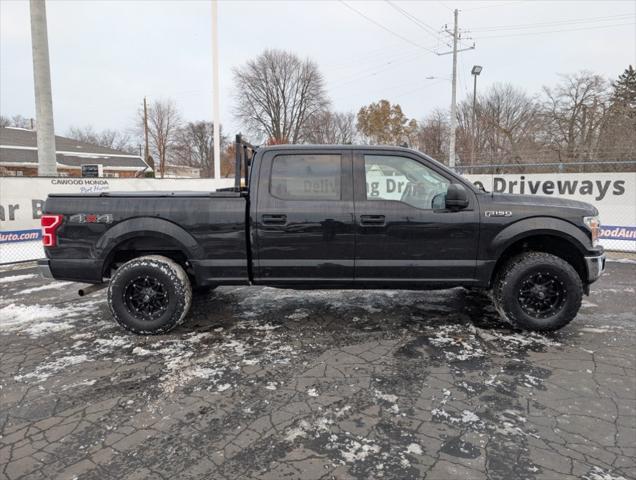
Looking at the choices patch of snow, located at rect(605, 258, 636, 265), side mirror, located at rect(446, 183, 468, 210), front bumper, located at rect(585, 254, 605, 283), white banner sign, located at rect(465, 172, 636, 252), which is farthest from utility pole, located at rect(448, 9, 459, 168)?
side mirror, located at rect(446, 183, 468, 210)

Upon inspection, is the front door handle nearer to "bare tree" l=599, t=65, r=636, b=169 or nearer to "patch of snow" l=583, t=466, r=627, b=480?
"patch of snow" l=583, t=466, r=627, b=480

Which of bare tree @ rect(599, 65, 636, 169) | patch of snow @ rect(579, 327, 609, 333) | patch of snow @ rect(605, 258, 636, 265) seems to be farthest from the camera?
bare tree @ rect(599, 65, 636, 169)

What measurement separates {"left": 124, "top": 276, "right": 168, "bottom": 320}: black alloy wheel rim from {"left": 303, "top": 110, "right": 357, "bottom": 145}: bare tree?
160 ft

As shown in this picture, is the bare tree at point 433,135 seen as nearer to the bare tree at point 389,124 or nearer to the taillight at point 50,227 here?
the bare tree at point 389,124

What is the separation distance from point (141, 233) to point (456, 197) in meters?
3.17

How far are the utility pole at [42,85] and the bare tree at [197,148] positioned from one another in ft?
185

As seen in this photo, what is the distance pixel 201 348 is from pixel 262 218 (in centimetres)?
139

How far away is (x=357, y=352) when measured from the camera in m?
3.83

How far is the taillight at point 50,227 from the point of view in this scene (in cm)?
414

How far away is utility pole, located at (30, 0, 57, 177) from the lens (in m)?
10.4

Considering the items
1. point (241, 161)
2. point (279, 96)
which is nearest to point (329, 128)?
point (279, 96)

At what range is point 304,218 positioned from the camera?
4152 mm

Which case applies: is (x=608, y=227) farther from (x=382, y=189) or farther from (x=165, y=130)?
(x=165, y=130)

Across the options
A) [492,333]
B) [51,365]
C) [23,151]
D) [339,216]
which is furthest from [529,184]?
[23,151]
